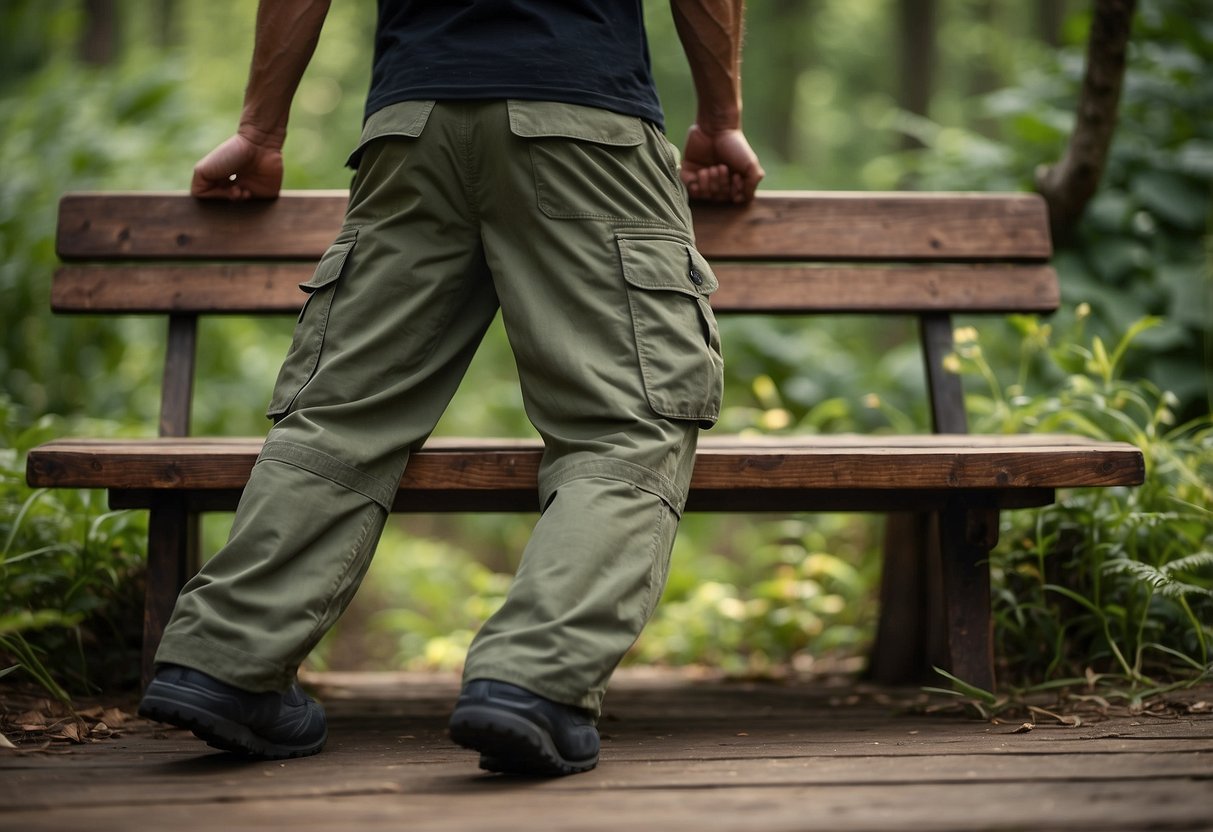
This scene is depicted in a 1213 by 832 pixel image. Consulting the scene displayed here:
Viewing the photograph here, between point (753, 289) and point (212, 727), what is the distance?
1660mm

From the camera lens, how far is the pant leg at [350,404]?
1661 mm

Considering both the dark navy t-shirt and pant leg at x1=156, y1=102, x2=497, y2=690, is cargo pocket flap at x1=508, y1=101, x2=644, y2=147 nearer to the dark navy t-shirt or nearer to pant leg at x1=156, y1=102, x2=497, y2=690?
the dark navy t-shirt

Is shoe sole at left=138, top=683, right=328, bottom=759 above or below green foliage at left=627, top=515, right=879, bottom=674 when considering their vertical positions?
above

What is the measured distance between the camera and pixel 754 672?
307 centimetres

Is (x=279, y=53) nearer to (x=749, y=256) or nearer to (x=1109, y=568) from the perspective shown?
(x=749, y=256)

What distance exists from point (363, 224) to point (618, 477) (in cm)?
66

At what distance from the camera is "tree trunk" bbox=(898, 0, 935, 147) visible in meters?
7.43

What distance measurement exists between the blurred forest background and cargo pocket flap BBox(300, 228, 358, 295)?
2.28ft

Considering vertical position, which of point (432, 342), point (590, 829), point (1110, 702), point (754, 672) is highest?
point (432, 342)

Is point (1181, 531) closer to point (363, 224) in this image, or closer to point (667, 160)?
Answer: point (667, 160)

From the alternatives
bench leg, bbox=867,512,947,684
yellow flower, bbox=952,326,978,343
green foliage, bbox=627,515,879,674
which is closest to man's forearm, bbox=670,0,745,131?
yellow flower, bbox=952,326,978,343

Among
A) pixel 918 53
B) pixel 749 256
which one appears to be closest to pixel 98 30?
pixel 918 53

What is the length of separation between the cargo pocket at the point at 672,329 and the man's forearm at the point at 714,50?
51 cm

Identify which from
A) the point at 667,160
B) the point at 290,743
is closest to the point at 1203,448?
the point at 667,160
